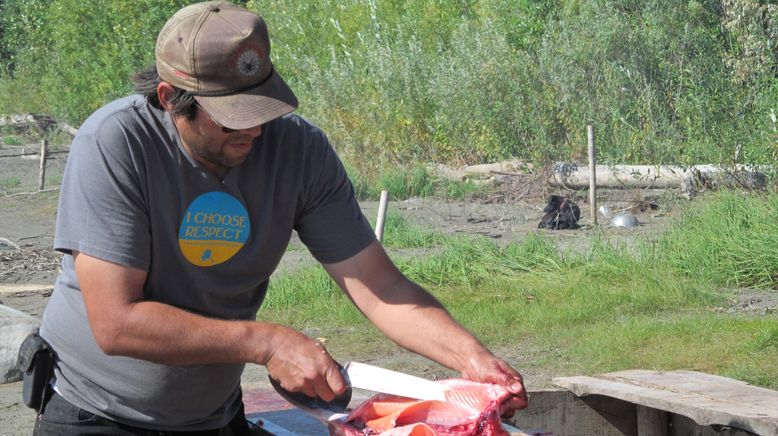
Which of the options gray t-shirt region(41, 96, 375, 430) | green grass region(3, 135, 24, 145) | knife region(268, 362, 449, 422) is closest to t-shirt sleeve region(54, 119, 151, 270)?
gray t-shirt region(41, 96, 375, 430)

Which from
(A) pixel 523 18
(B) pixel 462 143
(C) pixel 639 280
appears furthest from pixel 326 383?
(A) pixel 523 18

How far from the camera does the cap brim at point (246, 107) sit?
2.47m

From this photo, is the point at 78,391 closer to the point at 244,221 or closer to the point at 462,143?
the point at 244,221

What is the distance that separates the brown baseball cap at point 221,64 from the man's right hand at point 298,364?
0.51m

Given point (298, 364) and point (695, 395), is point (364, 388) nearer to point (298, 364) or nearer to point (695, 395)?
point (298, 364)

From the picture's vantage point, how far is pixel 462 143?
58.1 ft

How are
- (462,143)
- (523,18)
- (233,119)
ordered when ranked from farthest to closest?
1. (523,18)
2. (462,143)
3. (233,119)

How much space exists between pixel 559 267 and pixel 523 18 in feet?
38.8

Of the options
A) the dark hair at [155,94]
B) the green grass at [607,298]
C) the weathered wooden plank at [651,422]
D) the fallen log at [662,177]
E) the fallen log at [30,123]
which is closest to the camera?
the dark hair at [155,94]

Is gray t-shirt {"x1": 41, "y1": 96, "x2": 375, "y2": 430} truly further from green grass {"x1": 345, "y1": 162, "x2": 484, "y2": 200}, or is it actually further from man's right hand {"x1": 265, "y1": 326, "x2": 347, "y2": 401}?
green grass {"x1": 345, "y1": 162, "x2": 484, "y2": 200}

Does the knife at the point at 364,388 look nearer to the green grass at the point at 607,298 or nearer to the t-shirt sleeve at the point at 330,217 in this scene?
the t-shirt sleeve at the point at 330,217

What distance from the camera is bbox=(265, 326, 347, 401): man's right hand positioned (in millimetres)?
2451

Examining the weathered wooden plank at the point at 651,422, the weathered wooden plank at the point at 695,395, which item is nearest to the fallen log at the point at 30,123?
the weathered wooden plank at the point at 695,395

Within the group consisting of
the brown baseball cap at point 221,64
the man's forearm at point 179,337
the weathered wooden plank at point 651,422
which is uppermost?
the brown baseball cap at point 221,64
